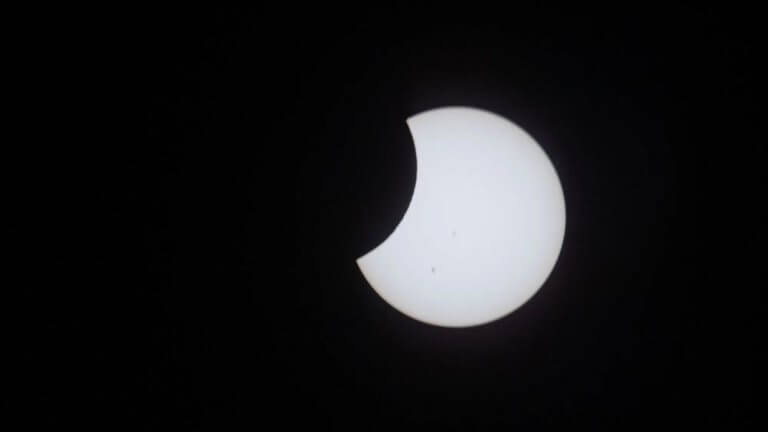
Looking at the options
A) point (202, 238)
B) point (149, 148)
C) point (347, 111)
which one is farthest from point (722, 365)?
point (149, 148)

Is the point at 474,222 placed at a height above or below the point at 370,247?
above

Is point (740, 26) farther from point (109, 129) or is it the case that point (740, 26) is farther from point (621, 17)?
point (109, 129)

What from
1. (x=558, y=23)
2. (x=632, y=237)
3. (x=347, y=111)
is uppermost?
(x=558, y=23)
